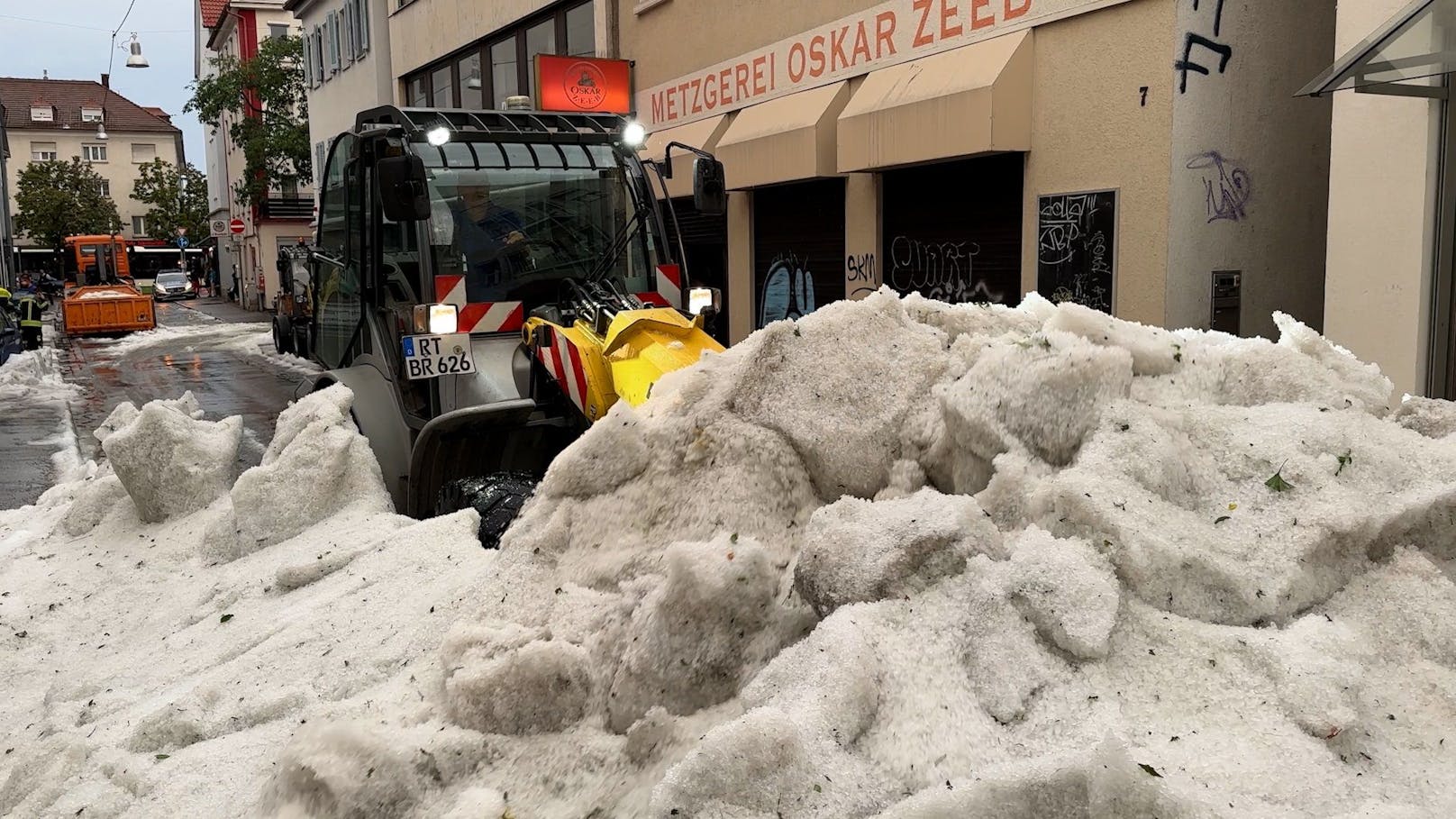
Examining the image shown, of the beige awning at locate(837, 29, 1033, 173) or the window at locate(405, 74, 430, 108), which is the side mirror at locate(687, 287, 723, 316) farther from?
the window at locate(405, 74, 430, 108)

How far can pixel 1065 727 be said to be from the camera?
232 cm

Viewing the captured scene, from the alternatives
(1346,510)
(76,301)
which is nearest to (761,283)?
(1346,510)

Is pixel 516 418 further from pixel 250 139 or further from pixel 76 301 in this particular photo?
pixel 250 139

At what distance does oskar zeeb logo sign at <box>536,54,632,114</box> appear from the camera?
1647 centimetres

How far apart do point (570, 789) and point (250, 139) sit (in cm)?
4069

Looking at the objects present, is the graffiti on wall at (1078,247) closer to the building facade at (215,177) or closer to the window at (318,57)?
the window at (318,57)

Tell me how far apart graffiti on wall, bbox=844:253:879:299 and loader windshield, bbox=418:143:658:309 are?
6.54m

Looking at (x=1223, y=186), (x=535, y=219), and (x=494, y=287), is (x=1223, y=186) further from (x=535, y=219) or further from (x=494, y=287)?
(x=494, y=287)

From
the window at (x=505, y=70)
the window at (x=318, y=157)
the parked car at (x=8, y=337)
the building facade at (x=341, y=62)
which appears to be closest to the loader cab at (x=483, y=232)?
the window at (x=505, y=70)

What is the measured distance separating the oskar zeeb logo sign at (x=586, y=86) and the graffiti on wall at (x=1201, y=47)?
9.82 m

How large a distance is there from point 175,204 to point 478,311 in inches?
2733

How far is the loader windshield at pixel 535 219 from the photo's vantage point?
6.59m

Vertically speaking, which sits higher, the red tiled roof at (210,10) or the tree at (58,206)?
the red tiled roof at (210,10)

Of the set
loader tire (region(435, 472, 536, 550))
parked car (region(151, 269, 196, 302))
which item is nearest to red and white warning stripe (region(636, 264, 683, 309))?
loader tire (region(435, 472, 536, 550))
